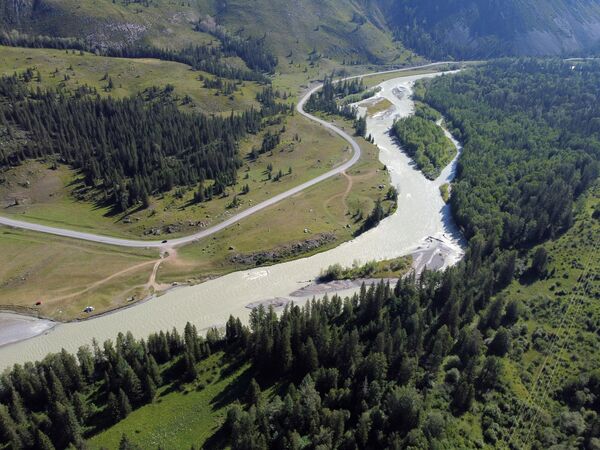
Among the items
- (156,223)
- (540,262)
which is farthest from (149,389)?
(540,262)

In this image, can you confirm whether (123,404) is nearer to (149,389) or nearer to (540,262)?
(149,389)

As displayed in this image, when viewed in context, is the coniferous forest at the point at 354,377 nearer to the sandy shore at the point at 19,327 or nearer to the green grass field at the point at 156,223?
the sandy shore at the point at 19,327

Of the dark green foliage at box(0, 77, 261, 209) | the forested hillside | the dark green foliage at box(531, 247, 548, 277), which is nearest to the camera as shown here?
the dark green foliage at box(531, 247, 548, 277)

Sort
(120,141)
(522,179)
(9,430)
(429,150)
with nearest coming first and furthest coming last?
(9,430)
(522,179)
(120,141)
(429,150)

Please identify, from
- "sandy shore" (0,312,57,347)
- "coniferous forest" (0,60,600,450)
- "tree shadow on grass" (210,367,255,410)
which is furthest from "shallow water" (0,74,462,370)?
"tree shadow on grass" (210,367,255,410)

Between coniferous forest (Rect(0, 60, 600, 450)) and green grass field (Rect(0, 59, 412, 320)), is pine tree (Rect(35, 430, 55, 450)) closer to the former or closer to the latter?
coniferous forest (Rect(0, 60, 600, 450))

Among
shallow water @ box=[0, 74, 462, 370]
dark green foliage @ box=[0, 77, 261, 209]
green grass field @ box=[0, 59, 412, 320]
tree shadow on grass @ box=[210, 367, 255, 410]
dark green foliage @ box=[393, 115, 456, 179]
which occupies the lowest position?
tree shadow on grass @ box=[210, 367, 255, 410]

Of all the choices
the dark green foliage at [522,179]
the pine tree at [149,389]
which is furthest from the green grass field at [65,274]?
the dark green foliage at [522,179]

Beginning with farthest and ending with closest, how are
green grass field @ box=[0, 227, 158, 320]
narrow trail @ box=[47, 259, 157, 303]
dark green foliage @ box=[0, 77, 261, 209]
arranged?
dark green foliage @ box=[0, 77, 261, 209], narrow trail @ box=[47, 259, 157, 303], green grass field @ box=[0, 227, 158, 320]
